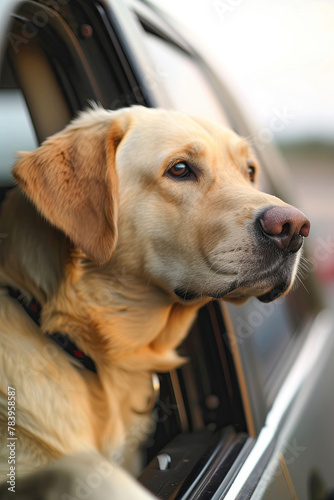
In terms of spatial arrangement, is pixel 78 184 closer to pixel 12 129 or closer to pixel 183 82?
pixel 12 129

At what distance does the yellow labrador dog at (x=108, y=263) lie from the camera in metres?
1.63

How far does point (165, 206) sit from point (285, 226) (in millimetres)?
483

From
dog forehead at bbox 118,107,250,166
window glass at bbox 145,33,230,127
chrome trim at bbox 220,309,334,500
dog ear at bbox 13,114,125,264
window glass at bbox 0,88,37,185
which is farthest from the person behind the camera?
window glass at bbox 145,33,230,127

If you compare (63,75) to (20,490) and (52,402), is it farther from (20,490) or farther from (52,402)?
(20,490)

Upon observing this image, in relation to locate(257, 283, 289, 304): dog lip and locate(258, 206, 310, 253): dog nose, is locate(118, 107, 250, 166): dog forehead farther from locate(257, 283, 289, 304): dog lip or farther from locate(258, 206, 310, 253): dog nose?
locate(257, 283, 289, 304): dog lip

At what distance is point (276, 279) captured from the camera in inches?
70.6

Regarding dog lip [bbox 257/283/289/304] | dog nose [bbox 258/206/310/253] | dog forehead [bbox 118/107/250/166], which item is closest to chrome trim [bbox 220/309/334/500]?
dog lip [bbox 257/283/289/304]

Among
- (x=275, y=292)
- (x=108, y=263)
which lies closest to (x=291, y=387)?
(x=275, y=292)

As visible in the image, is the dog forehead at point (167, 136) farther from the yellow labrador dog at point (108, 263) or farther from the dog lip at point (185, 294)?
the dog lip at point (185, 294)

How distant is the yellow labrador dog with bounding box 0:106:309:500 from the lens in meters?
1.63

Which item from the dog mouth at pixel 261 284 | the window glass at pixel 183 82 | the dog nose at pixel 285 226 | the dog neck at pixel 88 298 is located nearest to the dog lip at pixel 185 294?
the dog mouth at pixel 261 284

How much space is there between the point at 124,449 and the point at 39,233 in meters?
0.84

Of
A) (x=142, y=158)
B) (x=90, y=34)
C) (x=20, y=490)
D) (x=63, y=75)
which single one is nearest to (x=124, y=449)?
(x=20, y=490)

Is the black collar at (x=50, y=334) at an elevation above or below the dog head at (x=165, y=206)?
below
